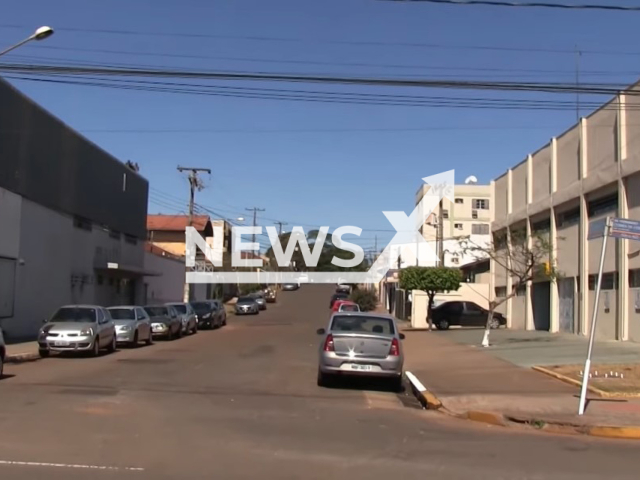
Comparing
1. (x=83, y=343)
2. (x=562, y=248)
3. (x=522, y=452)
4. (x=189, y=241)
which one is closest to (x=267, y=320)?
(x=189, y=241)

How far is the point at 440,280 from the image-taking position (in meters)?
43.2

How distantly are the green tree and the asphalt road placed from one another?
1046 inches

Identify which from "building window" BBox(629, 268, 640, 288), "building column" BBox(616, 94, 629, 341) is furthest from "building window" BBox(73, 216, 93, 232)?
"building window" BBox(629, 268, 640, 288)

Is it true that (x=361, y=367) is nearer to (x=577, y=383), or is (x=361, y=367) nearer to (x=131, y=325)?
(x=577, y=383)

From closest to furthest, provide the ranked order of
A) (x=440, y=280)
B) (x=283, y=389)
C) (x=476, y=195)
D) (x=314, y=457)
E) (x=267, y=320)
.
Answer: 1. (x=314, y=457)
2. (x=283, y=389)
3. (x=440, y=280)
4. (x=267, y=320)
5. (x=476, y=195)

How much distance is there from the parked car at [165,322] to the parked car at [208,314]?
23.2ft

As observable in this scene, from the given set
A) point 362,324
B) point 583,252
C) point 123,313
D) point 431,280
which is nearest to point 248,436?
point 362,324

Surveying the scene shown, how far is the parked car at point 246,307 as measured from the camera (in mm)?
60156

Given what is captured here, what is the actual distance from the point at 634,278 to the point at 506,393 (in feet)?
44.1

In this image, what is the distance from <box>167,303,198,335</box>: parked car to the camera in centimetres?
3556

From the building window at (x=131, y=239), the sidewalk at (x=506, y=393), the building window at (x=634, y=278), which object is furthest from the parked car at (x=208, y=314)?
the building window at (x=634, y=278)

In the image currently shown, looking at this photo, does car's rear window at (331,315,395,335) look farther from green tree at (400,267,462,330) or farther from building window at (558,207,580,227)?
green tree at (400,267,462,330)

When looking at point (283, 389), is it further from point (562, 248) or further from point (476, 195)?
point (476, 195)

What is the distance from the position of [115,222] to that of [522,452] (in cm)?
3699
